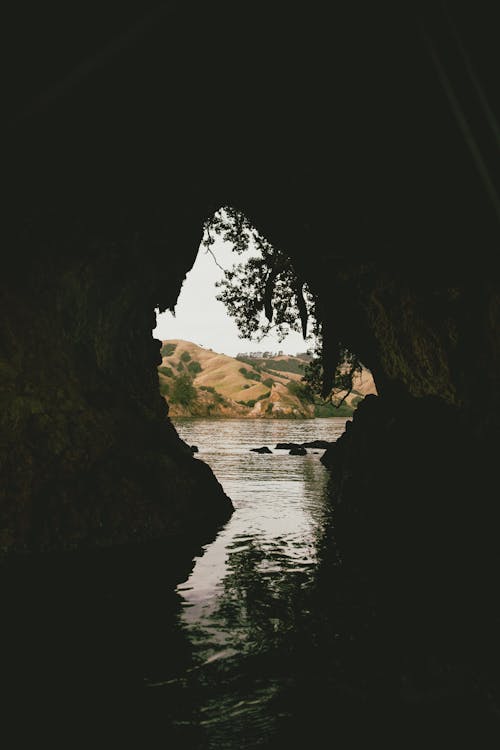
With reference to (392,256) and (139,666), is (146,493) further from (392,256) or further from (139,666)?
(392,256)

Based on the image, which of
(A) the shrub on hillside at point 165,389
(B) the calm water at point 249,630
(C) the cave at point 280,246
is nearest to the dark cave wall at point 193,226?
(C) the cave at point 280,246

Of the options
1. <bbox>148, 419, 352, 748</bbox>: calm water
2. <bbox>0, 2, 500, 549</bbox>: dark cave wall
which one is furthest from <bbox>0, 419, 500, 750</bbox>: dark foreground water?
<bbox>0, 2, 500, 549</bbox>: dark cave wall

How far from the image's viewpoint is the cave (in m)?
3.23

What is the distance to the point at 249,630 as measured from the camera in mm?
6855

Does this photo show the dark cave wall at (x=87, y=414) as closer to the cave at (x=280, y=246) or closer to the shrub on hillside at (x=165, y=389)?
the cave at (x=280, y=246)

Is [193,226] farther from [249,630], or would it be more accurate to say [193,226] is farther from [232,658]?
[232,658]

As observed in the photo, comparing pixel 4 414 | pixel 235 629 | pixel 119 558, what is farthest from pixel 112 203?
pixel 235 629

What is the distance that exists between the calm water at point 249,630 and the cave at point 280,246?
3.51 feet

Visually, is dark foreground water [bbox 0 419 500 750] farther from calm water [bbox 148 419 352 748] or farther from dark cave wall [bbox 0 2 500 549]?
dark cave wall [bbox 0 2 500 549]

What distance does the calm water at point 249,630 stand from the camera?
15.5ft

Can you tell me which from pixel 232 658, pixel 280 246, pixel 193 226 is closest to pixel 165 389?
pixel 193 226

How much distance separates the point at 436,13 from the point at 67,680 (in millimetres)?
6654

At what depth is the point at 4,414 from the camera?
10.1 metres

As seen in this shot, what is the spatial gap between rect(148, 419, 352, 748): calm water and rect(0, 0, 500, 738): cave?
3.51 ft
